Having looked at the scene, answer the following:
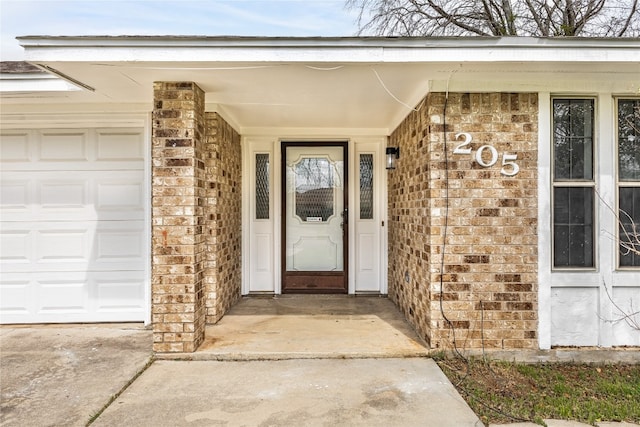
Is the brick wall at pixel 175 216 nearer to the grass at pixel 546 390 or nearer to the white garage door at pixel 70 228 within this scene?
the white garage door at pixel 70 228

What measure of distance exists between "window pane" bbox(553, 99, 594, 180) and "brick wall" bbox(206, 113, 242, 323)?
3.23 metres

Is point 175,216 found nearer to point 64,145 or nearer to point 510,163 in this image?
point 64,145

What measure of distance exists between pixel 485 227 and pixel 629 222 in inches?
50.1

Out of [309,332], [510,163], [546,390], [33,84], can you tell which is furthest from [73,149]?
[546,390]

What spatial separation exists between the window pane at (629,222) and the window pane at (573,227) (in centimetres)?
26

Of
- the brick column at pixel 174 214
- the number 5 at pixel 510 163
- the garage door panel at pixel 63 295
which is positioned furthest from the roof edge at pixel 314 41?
the garage door panel at pixel 63 295

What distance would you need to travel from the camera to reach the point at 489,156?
330 cm

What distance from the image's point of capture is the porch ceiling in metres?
2.79

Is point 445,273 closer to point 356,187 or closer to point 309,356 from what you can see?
point 309,356

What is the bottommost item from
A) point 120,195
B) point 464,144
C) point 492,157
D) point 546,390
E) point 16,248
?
point 546,390

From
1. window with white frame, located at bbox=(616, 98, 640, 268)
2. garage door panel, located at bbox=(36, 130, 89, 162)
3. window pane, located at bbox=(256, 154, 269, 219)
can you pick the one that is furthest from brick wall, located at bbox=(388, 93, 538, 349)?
garage door panel, located at bbox=(36, 130, 89, 162)

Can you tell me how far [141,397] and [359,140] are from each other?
4020mm

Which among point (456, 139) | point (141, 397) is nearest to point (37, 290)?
point (141, 397)

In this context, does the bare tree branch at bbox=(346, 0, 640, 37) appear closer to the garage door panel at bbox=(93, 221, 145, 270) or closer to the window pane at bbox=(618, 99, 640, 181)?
the window pane at bbox=(618, 99, 640, 181)
